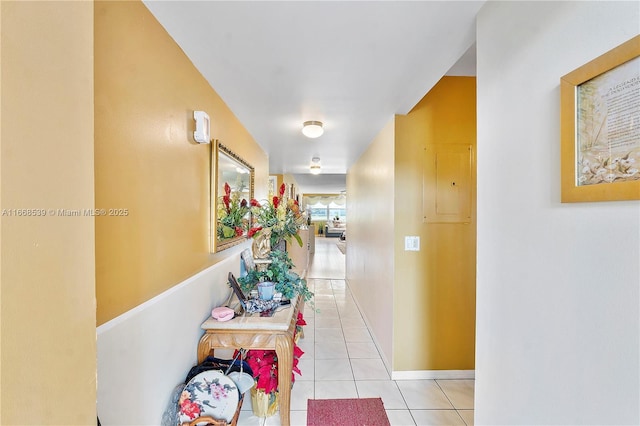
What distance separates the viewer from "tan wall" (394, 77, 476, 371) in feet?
7.71

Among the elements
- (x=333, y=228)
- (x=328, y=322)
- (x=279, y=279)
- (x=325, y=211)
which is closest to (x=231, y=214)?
(x=279, y=279)

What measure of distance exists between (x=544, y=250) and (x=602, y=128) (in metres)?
0.34

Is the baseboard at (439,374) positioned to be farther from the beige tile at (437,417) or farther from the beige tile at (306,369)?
the beige tile at (306,369)

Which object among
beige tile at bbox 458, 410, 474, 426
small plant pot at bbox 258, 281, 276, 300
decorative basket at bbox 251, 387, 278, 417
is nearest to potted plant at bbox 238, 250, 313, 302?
small plant pot at bbox 258, 281, 276, 300

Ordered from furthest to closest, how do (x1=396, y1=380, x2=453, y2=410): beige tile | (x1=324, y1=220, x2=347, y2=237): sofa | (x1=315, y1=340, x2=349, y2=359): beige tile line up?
(x1=324, y1=220, x2=347, y2=237): sofa → (x1=315, y1=340, x2=349, y2=359): beige tile → (x1=396, y1=380, x2=453, y2=410): beige tile

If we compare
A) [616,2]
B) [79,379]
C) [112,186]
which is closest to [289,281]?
[112,186]

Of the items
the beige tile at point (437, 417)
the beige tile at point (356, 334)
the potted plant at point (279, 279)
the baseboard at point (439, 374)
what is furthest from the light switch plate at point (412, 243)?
the beige tile at point (356, 334)

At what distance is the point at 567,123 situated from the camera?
2.35 feet

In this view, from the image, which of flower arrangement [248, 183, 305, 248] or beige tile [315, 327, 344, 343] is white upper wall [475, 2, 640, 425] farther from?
beige tile [315, 327, 344, 343]

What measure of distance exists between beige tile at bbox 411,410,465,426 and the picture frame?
6.01 feet

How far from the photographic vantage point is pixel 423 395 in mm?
2162

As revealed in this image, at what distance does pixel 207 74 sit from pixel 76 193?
1.39 meters

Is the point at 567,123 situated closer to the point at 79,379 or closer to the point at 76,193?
the point at 76,193

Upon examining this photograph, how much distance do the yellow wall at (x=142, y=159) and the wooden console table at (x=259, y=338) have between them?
15.2 inches
